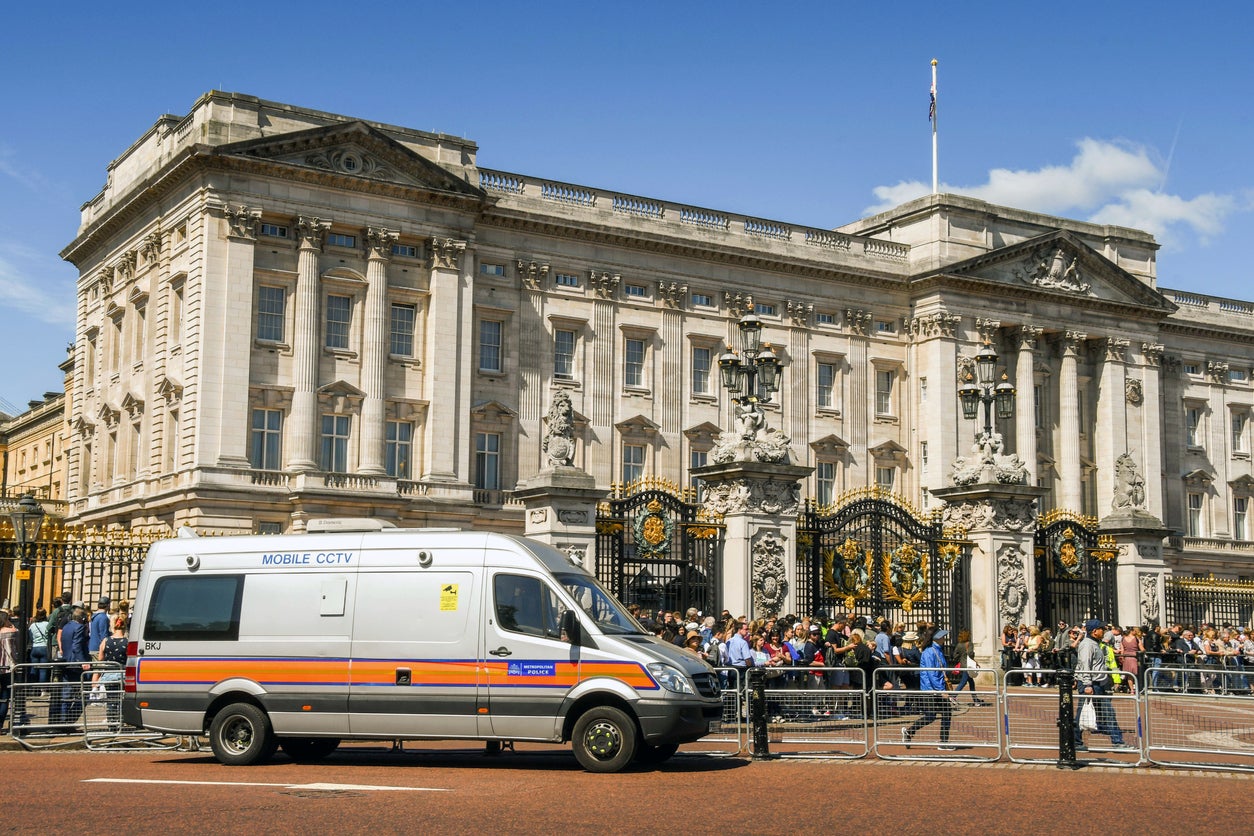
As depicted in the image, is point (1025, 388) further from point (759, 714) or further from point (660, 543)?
point (759, 714)

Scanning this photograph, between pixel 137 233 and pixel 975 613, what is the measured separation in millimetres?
35939

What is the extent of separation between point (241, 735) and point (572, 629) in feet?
14.1

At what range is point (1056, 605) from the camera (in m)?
32.8

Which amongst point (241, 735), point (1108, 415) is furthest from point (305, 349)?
point (1108, 415)

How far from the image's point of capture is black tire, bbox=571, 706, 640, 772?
17.0 m

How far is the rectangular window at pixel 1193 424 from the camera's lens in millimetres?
73188

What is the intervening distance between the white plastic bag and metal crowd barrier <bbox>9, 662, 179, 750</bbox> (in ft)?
39.6

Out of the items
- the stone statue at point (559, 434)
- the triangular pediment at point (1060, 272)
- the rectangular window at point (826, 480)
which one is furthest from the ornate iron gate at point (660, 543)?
the triangular pediment at point (1060, 272)

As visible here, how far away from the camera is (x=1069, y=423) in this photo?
66.0 m

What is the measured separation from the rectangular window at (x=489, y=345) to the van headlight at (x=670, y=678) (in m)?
38.4

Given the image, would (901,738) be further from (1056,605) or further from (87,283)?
(87,283)

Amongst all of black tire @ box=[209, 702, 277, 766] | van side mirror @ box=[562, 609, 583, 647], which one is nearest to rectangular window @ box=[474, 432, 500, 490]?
black tire @ box=[209, 702, 277, 766]

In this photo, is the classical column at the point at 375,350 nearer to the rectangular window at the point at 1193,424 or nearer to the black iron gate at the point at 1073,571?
the black iron gate at the point at 1073,571

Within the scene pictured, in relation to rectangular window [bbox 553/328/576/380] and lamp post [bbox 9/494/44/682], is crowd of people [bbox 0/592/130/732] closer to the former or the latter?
lamp post [bbox 9/494/44/682]
